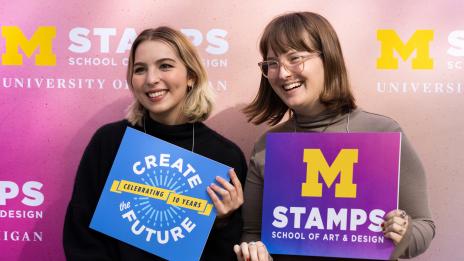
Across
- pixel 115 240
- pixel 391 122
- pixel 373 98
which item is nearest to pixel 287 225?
pixel 391 122

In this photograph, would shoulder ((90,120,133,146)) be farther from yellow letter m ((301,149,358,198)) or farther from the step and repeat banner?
yellow letter m ((301,149,358,198))

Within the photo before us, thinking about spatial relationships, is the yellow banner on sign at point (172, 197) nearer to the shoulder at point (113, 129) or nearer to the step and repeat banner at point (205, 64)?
the shoulder at point (113, 129)

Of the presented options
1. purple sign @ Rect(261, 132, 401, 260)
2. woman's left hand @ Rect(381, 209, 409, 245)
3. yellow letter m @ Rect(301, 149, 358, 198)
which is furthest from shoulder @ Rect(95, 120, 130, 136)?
woman's left hand @ Rect(381, 209, 409, 245)

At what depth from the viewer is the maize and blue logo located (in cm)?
128

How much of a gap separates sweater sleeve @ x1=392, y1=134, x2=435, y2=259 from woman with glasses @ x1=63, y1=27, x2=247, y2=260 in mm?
423

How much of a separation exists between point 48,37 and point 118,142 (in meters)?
0.56

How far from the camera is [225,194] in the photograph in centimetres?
128

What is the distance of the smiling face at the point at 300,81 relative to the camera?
1266 mm

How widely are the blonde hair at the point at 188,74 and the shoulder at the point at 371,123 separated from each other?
429 mm

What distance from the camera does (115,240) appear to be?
1.36 meters

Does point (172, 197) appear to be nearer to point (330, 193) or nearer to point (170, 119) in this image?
point (170, 119)

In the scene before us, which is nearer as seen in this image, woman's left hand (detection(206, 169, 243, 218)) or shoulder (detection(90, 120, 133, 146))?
woman's left hand (detection(206, 169, 243, 218))

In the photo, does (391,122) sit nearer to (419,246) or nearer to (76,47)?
(419,246)

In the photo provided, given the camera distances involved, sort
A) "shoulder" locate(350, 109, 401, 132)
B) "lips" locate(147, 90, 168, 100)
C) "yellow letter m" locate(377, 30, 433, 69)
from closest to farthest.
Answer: "shoulder" locate(350, 109, 401, 132)
"lips" locate(147, 90, 168, 100)
"yellow letter m" locate(377, 30, 433, 69)
